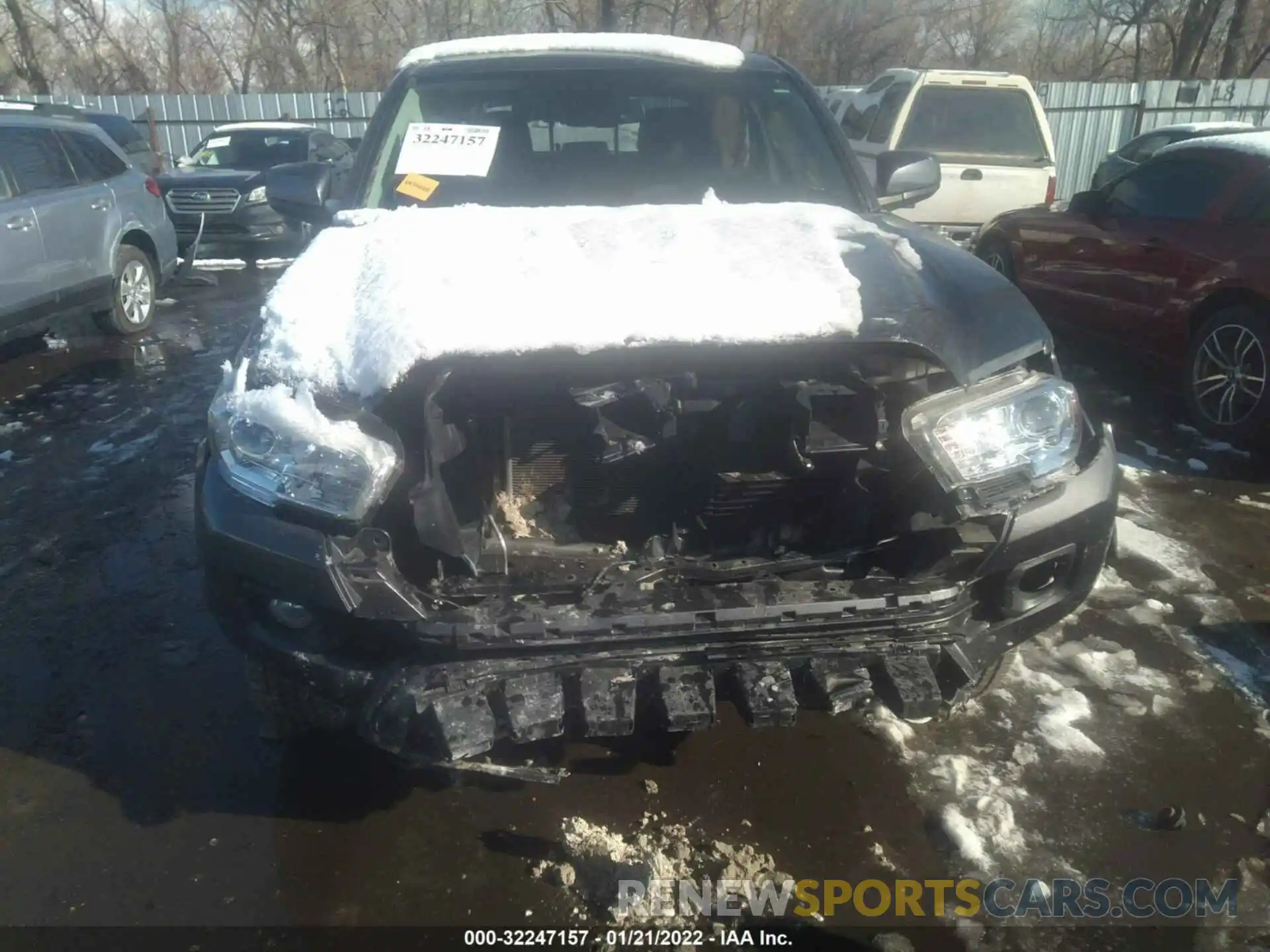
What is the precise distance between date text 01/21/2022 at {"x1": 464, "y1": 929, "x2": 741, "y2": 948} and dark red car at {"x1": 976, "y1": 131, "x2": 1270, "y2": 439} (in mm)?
4024

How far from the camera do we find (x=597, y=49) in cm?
369

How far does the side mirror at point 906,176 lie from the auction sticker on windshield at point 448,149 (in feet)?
4.93

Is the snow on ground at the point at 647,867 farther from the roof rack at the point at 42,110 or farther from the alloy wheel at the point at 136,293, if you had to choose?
the roof rack at the point at 42,110

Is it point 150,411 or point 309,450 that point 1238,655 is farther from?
point 150,411

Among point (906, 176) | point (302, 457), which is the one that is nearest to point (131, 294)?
point (906, 176)

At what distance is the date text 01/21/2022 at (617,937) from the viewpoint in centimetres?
214

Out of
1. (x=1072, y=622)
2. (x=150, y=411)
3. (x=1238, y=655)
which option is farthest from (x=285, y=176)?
(x=1238, y=655)

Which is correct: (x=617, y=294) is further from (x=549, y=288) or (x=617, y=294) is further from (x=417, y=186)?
(x=417, y=186)

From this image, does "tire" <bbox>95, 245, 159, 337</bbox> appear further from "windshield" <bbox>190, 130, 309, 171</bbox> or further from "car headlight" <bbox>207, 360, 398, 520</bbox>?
"car headlight" <bbox>207, 360, 398, 520</bbox>

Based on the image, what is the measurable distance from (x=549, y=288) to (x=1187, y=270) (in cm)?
438

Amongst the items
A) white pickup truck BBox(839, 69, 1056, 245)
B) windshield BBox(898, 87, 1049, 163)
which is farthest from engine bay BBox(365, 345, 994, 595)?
windshield BBox(898, 87, 1049, 163)

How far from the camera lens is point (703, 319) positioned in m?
2.12

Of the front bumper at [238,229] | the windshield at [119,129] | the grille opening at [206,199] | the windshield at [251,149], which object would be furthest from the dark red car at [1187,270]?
the windshield at [119,129]

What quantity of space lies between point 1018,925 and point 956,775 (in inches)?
19.8
